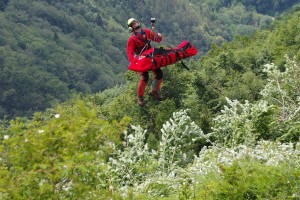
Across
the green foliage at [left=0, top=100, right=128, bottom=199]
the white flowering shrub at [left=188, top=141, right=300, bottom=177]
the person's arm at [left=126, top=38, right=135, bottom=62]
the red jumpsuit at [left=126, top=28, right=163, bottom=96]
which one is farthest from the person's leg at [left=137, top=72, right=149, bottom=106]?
the green foliage at [left=0, top=100, right=128, bottom=199]

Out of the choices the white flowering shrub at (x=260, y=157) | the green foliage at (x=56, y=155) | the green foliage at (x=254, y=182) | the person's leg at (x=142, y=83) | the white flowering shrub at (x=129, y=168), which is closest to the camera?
the green foliage at (x=56, y=155)

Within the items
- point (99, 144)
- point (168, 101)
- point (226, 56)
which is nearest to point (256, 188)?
point (99, 144)

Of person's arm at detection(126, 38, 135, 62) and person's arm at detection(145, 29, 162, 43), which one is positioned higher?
person's arm at detection(145, 29, 162, 43)

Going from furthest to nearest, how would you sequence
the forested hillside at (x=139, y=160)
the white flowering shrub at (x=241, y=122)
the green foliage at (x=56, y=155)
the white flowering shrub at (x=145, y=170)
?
the white flowering shrub at (x=241, y=122) < the white flowering shrub at (x=145, y=170) < the forested hillside at (x=139, y=160) < the green foliage at (x=56, y=155)

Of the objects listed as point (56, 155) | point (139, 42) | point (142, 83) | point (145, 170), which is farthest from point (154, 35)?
point (56, 155)

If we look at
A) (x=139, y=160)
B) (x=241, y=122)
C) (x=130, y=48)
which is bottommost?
(x=139, y=160)

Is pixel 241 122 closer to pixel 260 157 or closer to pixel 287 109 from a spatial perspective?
pixel 287 109

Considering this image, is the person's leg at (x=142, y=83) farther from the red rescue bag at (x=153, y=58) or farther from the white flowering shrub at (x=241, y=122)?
the white flowering shrub at (x=241, y=122)

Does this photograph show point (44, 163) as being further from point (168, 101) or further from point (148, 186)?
point (168, 101)

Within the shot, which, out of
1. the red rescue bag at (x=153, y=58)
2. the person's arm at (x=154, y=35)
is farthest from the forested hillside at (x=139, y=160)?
the person's arm at (x=154, y=35)

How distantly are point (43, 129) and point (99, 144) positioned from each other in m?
0.78

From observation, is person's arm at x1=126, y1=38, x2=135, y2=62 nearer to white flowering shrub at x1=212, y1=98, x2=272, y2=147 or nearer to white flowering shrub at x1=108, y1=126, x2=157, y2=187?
white flowering shrub at x1=212, y1=98, x2=272, y2=147

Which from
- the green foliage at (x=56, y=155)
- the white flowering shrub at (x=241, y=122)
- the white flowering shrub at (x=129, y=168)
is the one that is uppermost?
the green foliage at (x=56, y=155)

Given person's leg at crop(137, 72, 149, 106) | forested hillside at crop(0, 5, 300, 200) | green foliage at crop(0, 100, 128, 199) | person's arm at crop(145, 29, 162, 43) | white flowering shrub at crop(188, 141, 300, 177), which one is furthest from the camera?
person's leg at crop(137, 72, 149, 106)
